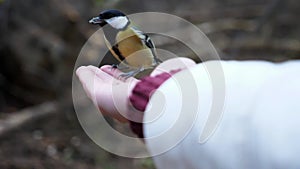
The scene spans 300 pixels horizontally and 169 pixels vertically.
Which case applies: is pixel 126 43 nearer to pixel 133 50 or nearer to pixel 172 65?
pixel 133 50

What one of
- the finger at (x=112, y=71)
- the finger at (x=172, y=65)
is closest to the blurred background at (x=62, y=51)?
the finger at (x=172, y=65)

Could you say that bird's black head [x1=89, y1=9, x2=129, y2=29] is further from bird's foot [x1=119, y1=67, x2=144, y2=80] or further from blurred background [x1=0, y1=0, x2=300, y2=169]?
blurred background [x1=0, y1=0, x2=300, y2=169]

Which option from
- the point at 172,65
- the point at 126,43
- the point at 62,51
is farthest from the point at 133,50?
the point at 62,51

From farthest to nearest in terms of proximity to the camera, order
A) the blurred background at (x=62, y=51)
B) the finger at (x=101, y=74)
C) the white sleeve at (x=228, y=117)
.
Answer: the blurred background at (x=62, y=51)
the finger at (x=101, y=74)
the white sleeve at (x=228, y=117)

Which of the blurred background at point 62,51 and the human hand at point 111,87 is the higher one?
the human hand at point 111,87

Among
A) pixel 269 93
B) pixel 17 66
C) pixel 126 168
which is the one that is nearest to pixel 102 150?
pixel 126 168

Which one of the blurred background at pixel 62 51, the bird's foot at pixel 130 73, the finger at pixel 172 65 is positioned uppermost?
the bird's foot at pixel 130 73

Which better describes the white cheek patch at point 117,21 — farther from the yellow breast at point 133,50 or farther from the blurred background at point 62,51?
the blurred background at point 62,51
